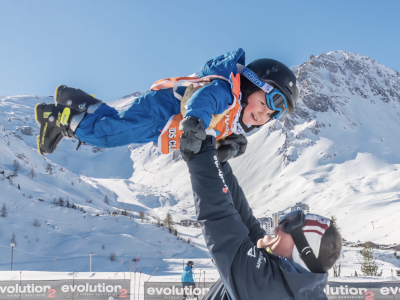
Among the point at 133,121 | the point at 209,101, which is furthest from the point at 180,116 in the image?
the point at 209,101

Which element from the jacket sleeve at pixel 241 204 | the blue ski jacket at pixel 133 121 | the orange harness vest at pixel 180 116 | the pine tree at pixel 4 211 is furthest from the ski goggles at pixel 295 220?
the pine tree at pixel 4 211

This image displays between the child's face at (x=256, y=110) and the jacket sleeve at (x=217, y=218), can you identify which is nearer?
the jacket sleeve at (x=217, y=218)

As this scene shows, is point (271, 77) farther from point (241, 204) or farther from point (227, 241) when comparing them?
point (227, 241)

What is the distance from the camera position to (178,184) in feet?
409

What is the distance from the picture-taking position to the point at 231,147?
2.31 meters

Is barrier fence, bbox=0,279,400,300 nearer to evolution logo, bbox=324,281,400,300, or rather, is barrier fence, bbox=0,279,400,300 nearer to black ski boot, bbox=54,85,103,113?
evolution logo, bbox=324,281,400,300

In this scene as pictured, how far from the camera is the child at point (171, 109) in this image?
2340mm

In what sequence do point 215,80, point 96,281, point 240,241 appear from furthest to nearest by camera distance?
1. point 96,281
2. point 215,80
3. point 240,241

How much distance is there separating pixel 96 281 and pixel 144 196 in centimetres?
10617

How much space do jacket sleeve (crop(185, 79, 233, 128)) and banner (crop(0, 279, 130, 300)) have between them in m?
9.34

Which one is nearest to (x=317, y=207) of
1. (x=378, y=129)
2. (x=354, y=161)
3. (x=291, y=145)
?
(x=354, y=161)

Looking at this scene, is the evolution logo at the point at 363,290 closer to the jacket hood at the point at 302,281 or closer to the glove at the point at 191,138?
the jacket hood at the point at 302,281

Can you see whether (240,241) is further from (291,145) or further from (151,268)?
(291,145)

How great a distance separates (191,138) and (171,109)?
136 cm
